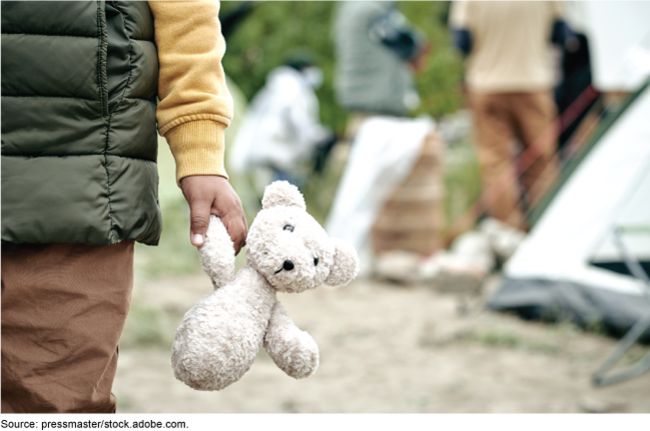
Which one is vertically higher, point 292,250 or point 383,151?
point 292,250

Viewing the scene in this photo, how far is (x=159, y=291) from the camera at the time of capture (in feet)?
12.1

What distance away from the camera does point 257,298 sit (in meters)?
0.98

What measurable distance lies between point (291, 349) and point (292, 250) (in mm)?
140

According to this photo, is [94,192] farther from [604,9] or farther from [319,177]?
[319,177]

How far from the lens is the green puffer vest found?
34.2 inches

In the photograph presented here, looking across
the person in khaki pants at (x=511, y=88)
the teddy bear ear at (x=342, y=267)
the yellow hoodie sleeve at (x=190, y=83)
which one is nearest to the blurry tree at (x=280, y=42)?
the person in khaki pants at (x=511, y=88)

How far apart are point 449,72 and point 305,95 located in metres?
3.84

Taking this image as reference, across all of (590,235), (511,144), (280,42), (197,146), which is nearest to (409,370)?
(590,235)

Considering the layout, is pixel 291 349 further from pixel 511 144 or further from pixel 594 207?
pixel 511 144

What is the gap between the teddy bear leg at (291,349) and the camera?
961mm

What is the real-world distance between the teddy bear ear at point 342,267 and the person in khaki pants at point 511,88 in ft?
10.6
